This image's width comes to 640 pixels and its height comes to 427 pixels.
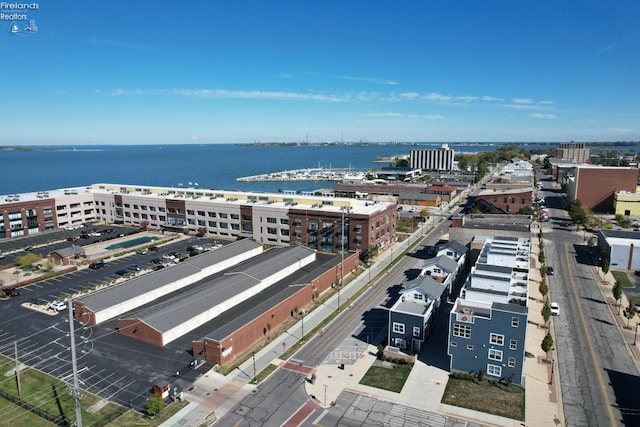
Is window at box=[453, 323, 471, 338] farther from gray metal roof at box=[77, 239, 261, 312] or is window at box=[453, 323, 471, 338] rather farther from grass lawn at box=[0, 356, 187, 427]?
gray metal roof at box=[77, 239, 261, 312]

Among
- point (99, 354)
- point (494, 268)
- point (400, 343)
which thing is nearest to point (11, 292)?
point (99, 354)

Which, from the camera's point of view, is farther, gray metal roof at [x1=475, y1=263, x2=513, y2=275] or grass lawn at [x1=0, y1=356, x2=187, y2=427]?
gray metal roof at [x1=475, y1=263, x2=513, y2=275]

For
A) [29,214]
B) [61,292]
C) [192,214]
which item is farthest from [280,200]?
[29,214]

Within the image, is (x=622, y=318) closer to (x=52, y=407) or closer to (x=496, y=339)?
(x=496, y=339)

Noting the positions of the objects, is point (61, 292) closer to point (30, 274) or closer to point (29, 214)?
point (30, 274)

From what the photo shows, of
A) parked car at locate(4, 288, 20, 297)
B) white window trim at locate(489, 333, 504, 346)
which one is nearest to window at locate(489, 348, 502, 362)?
white window trim at locate(489, 333, 504, 346)

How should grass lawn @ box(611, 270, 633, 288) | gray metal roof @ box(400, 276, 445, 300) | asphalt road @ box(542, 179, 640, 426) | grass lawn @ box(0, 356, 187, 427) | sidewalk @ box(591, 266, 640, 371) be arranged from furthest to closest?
1. grass lawn @ box(611, 270, 633, 288)
2. gray metal roof @ box(400, 276, 445, 300)
3. sidewalk @ box(591, 266, 640, 371)
4. asphalt road @ box(542, 179, 640, 426)
5. grass lawn @ box(0, 356, 187, 427)

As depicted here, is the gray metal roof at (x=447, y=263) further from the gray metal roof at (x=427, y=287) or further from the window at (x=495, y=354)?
the window at (x=495, y=354)
